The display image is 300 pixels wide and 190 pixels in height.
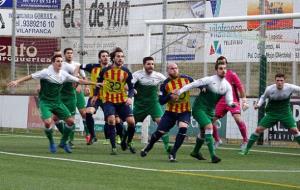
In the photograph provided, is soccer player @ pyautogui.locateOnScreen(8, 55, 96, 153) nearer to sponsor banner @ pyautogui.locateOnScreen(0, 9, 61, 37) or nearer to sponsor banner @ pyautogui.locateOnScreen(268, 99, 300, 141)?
sponsor banner @ pyautogui.locateOnScreen(268, 99, 300, 141)

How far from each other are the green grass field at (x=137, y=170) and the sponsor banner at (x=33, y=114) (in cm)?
923

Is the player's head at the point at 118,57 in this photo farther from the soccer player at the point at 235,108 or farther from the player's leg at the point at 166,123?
the soccer player at the point at 235,108

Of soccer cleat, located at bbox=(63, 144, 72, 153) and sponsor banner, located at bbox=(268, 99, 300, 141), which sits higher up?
sponsor banner, located at bbox=(268, 99, 300, 141)

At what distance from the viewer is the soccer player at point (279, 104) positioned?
21261mm

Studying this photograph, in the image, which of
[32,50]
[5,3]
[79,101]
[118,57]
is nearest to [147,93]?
[118,57]

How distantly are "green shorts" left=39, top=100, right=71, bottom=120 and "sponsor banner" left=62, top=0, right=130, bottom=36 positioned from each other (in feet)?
37.9

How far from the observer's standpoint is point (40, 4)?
118 ft

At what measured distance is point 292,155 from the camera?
72.6 feet

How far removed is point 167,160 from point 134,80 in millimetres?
2794

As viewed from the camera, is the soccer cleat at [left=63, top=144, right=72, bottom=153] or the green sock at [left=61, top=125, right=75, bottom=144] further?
the green sock at [left=61, top=125, right=75, bottom=144]

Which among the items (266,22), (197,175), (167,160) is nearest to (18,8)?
(266,22)

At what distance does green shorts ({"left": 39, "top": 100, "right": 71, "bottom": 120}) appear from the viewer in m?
20.7

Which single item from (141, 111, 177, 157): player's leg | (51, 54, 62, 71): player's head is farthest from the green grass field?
(51, 54, 62, 71): player's head

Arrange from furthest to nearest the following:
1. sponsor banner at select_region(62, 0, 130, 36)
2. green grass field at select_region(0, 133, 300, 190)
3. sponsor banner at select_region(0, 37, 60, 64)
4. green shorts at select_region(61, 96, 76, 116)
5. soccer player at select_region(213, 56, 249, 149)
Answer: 1. sponsor banner at select_region(0, 37, 60, 64)
2. sponsor banner at select_region(62, 0, 130, 36)
3. soccer player at select_region(213, 56, 249, 149)
4. green shorts at select_region(61, 96, 76, 116)
5. green grass field at select_region(0, 133, 300, 190)
